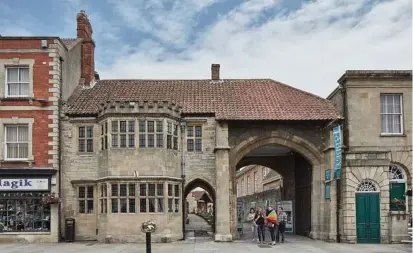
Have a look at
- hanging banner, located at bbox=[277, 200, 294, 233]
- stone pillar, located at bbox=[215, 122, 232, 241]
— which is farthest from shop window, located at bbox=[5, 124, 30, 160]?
hanging banner, located at bbox=[277, 200, 294, 233]

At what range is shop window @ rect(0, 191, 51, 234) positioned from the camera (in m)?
26.1

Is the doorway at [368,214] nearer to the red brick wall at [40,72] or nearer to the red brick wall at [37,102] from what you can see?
the red brick wall at [37,102]

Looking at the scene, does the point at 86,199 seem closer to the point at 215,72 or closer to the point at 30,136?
the point at 30,136

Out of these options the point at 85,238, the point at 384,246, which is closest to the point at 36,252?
the point at 85,238

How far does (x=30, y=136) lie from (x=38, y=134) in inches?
15.3

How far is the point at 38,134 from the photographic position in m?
26.4

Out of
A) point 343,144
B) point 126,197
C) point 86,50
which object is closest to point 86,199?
point 126,197

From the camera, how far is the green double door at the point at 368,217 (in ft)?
81.6

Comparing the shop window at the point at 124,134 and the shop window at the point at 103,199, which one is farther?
the shop window at the point at 124,134

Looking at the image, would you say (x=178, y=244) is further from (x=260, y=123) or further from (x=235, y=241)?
(x=260, y=123)

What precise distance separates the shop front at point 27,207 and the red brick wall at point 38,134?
49 centimetres

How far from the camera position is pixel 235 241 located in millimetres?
25938

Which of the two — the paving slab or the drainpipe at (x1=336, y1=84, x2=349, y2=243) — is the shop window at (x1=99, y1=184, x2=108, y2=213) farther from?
the drainpipe at (x1=336, y1=84, x2=349, y2=243)

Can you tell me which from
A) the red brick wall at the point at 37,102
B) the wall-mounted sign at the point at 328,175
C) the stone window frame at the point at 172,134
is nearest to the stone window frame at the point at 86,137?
the red brick wall at the point at 37,102
